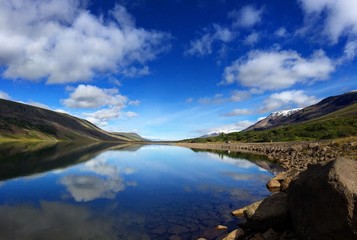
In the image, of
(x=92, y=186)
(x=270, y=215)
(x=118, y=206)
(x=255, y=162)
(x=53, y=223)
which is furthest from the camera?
(x=255, y=162)

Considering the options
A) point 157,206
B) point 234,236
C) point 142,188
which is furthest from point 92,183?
point 234,236

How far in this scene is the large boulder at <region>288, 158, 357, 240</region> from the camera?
39.2 ft

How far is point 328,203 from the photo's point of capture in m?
12.6

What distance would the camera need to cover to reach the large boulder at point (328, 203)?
1195 centimetres

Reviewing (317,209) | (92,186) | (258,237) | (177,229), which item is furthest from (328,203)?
(92,186)

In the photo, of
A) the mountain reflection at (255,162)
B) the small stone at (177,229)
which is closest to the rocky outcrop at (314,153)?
the mountain reflection at (255,162)

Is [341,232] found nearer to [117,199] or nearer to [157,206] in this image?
[157,206]

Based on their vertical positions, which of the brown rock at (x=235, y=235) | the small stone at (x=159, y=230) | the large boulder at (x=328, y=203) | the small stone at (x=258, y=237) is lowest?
the small stone at (x=159, y=230)

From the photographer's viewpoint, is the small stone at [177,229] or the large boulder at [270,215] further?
the small stone at [177,229]

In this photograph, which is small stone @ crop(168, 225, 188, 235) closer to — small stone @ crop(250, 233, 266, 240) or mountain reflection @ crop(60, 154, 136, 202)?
small stone @ crop(250, 233, 266, 240)

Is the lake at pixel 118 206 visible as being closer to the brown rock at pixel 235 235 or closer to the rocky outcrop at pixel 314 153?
the brown rock at pixel 235 235

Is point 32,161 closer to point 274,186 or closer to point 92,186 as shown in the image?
point 92,186

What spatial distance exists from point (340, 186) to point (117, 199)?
80.8 feet

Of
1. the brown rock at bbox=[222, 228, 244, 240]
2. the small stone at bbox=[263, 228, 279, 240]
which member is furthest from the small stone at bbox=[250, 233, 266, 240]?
the brown rock at bbox=[222, 228, 244, 240]
